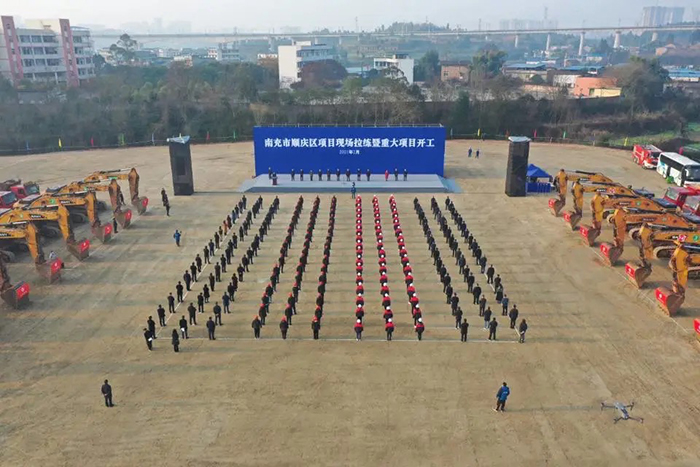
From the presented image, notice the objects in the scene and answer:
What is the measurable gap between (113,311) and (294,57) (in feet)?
278

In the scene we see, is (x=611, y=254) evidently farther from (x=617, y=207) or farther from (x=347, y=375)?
(x=347, y=375)

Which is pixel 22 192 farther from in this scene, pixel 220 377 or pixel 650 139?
pixel 650 139

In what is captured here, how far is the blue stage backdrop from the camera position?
2947 centimetres

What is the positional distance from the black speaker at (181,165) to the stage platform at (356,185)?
2719mm

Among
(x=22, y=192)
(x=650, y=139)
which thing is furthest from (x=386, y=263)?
(x=650, y=139)

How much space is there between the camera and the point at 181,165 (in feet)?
88.8

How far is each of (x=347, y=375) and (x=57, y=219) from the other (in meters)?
13.1

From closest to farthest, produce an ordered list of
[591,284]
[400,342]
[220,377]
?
[220,377] < [400,342] < [591,284]

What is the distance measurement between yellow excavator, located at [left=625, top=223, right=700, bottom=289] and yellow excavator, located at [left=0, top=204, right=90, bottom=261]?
727 inches

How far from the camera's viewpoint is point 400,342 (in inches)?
521

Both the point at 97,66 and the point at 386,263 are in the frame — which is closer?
the point at 386,263

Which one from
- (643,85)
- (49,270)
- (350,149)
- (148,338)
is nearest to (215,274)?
(148,338)

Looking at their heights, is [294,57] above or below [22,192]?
above

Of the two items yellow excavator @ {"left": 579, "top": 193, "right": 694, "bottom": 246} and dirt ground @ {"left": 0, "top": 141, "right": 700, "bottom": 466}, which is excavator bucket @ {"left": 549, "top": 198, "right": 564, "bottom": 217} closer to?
yellow excavator @ {"left": 579, "top": 193, "right": 694, "bottom": 246}
